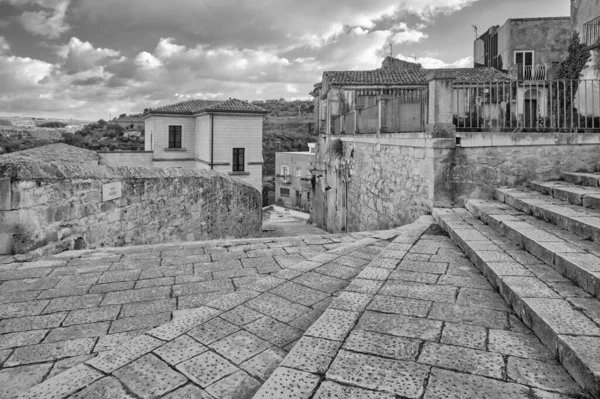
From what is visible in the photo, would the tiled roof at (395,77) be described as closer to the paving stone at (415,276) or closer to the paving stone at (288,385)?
the paving stone at (415,276)

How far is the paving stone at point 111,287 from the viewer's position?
3.83 meters

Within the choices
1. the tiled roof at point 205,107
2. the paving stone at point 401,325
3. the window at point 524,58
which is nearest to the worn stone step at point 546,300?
the paving stone at point 401,325

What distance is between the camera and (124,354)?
2.36 metres

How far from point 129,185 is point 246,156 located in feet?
62.8

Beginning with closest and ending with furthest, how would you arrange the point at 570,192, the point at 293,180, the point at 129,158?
the point at 570,192 < the point at 129,158 < the point at 293,180

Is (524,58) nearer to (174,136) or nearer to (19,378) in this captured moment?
(174,136)

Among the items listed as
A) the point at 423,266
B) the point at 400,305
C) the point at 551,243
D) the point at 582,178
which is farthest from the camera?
the point at 582,178

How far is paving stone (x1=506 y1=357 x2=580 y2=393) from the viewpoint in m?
1.98

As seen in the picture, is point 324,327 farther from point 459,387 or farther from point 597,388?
point 597,388

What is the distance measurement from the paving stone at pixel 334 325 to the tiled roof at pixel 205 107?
22.8 meters

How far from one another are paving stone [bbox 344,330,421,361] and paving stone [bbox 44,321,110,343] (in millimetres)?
1809

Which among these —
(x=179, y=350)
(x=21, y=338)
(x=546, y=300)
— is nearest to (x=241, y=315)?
(x=179, y=350)

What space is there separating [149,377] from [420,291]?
2.09 meters

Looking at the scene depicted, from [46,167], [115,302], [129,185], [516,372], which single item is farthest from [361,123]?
[516,372]
